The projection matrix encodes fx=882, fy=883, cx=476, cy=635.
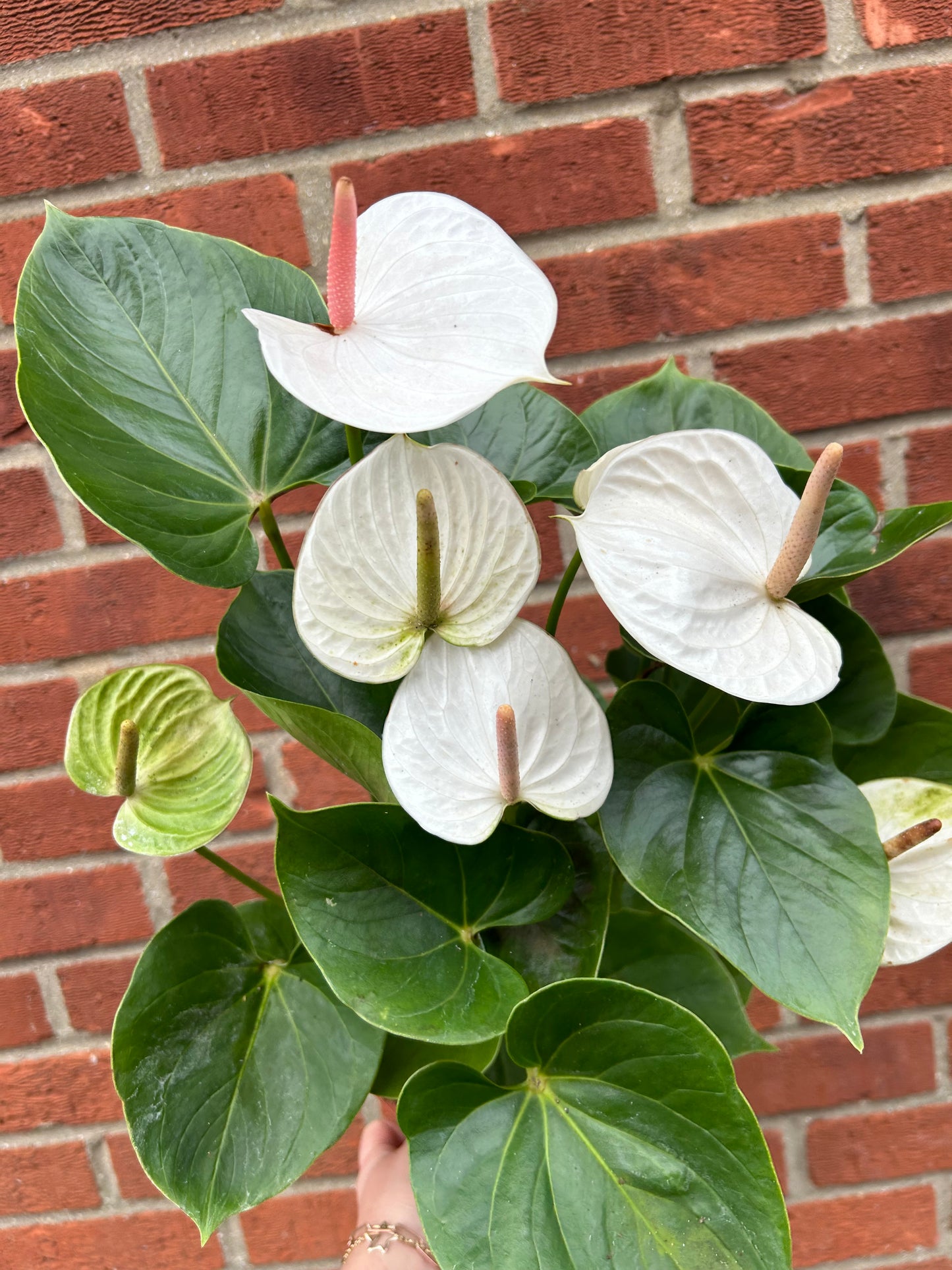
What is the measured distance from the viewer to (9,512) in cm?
67

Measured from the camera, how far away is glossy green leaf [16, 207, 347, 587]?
15.1 inches

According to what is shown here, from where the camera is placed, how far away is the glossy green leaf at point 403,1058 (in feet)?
1.44

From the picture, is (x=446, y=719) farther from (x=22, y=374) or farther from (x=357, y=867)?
(x=22, y=374)

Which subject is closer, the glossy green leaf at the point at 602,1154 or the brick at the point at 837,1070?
the glossy green leaf at the point at 602,1154

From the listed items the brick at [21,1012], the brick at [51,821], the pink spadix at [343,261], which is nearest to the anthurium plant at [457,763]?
the pink spadix at [343,261]

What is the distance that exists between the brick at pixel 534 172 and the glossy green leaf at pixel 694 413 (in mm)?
192

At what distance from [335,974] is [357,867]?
45 mm

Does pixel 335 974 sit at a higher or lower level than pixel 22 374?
lower

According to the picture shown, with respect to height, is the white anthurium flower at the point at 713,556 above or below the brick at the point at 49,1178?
above

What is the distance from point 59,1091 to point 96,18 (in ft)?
2.78

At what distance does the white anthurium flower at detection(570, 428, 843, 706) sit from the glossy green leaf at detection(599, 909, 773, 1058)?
0.56 feet

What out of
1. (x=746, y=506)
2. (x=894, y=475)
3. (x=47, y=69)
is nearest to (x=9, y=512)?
(x=47, y=69)

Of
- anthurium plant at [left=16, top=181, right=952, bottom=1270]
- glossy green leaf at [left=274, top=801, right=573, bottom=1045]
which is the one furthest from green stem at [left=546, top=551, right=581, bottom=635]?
glossy green leaf at [left=274, top=801, right=573, bottom=1045]

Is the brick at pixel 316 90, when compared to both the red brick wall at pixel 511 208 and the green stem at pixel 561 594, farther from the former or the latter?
the green stem at pixel 561 594
